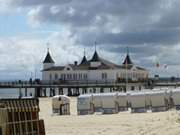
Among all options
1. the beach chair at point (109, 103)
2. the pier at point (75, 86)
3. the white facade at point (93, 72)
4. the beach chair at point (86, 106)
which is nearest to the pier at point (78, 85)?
the pier at point (75, 86)

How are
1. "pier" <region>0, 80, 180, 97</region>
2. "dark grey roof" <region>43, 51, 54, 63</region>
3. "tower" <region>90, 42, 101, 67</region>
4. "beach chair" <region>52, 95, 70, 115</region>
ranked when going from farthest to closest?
"dark grey roof" <region>43, 51, 54, 63</region> < "tower" <region>90, 42, 101, 67</region> < "pier" <region>0, 80, 180, 97</region> < "beach chair" <region>52, 95, 70, 115</region>

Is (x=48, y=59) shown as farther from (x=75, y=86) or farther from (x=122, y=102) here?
(x=122, y=102)

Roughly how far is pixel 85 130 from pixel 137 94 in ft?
41.6

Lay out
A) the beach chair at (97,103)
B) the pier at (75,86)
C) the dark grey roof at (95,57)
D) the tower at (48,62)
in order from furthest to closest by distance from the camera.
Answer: the tower at (48,62)
the dark grey roof at (95,57)
the pier at (75,86)
the beach chair at (97,103)

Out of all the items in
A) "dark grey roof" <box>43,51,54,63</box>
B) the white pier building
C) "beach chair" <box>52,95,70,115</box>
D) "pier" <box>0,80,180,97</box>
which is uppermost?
"dark grey roof" <box>43,51,54,63</box>

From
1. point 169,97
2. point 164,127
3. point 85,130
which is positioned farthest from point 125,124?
point 169,97

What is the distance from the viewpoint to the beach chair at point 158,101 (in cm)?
3095

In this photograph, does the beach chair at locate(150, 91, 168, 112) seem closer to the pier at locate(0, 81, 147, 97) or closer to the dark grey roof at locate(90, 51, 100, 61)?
the pier at locate(0, 81, 147, 97)

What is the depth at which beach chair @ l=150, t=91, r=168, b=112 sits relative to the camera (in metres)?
31.0

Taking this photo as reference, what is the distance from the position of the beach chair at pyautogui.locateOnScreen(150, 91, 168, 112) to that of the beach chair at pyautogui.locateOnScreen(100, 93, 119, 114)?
2.21m

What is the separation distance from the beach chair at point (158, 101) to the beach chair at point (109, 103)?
221 centimetres

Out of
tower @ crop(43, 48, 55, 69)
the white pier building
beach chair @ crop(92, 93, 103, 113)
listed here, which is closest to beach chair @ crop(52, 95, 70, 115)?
beach chair @ crop(92, 93, 103, 113)

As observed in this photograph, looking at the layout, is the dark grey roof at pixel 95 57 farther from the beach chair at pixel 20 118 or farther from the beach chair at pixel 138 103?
the beach chair at pixel 20 118

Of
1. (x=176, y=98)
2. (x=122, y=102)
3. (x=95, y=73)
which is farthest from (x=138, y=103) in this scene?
(x=95, y=73)
